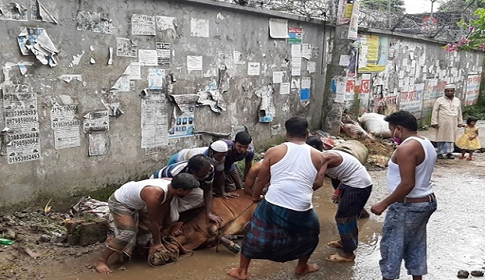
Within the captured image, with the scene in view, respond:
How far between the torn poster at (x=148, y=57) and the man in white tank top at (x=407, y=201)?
3.44m

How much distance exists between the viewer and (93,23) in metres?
5.59

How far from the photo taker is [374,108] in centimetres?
1191

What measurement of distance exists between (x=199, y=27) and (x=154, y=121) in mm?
1538

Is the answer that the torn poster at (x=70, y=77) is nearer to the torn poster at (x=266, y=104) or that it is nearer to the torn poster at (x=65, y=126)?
the torn poster at (x=65, y=126)

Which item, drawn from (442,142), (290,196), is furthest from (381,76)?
(290,196)

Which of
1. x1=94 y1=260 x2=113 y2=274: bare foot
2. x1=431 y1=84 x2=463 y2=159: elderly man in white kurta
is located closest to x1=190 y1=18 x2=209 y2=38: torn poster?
x1=94 y1=260 x2=113 y2=274: bare foot

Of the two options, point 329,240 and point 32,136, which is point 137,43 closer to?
point 32,136

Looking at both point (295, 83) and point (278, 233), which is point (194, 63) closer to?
Answer: point (295, 83)

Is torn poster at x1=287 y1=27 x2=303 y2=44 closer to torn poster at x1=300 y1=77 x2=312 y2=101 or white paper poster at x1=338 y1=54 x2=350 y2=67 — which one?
torn poster at x1=300 y1=77 x2=312 y2=101

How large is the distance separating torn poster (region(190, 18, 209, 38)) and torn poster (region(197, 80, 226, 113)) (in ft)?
2.37

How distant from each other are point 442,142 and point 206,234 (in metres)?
6.46

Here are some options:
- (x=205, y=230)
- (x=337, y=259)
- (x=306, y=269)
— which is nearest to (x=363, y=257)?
(x=337, y=259)

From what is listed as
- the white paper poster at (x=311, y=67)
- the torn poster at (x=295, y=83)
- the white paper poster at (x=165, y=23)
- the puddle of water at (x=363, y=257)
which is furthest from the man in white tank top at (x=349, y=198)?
the white paper poster at (x=311, y=67)

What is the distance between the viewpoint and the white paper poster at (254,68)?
7965 millimetres
